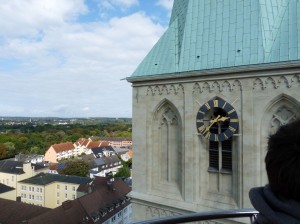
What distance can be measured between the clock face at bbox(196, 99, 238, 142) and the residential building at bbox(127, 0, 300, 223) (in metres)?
0.04

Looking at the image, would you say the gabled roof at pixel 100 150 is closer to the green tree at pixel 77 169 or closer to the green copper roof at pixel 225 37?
the green tree at pixel 77 169

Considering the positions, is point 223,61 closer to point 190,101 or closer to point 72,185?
point 190,101

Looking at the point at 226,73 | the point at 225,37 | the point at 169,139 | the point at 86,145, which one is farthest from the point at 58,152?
the point at 226,73

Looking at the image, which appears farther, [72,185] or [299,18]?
[72,185]

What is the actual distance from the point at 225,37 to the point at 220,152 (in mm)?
4403

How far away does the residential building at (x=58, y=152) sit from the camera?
104 metres

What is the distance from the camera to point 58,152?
105562 millimetres

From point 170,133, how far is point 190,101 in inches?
68.0

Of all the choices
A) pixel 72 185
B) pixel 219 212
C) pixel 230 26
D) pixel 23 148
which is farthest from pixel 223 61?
pixel 23 148

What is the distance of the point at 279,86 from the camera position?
33.6 ft

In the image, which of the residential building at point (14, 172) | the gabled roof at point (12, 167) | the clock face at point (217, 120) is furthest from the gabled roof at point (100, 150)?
the clock face at point (217, 120)

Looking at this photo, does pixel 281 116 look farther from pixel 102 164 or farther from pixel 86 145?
pixel 86 145

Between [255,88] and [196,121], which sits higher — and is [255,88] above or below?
above

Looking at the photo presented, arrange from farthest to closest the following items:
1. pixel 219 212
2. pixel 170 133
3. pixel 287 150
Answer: pixel 170 133 → pixel 219 212 → pixel 287 150
